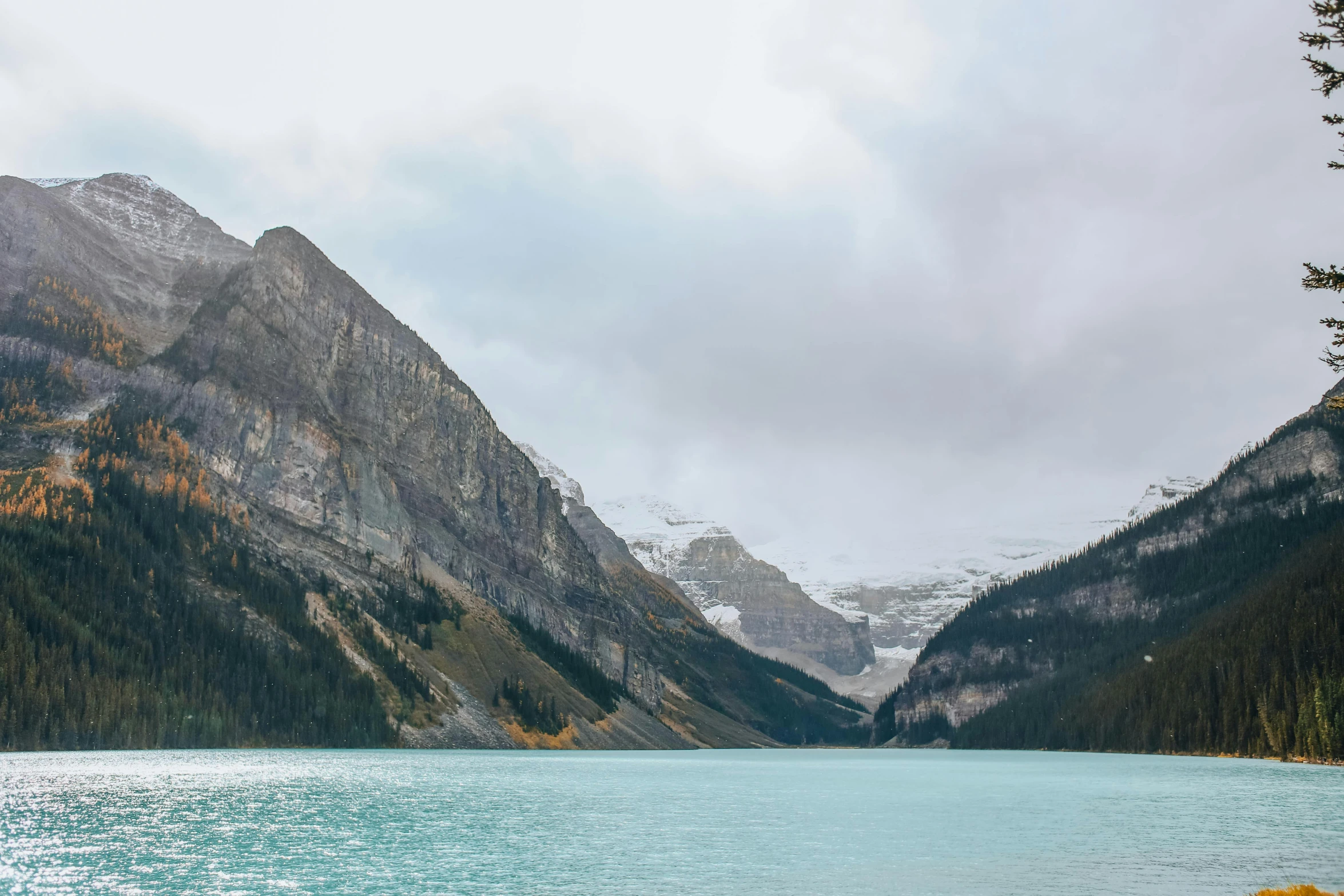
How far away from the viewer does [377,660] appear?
632 feet

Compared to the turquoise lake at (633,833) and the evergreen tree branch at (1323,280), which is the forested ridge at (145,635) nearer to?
the turquoise lake at (633,833)

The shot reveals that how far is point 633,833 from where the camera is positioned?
213 ft

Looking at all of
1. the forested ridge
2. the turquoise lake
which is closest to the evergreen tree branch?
the turquoise lake

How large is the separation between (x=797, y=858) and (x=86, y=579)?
14476 cm

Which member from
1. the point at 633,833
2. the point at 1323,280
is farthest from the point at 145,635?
the point at 1323,280

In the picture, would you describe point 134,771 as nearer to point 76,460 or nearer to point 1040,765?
point 76,460

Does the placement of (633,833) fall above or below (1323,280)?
below

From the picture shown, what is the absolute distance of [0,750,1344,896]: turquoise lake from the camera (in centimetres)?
4612

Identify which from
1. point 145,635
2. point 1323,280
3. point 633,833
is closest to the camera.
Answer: point 1323,280

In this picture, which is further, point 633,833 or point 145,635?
point 145,635

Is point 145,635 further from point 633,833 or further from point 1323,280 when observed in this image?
point 1323,280

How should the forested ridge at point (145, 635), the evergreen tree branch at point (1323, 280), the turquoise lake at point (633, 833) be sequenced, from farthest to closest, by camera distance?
the forested ridge at point (145, 635)
the turquoise lake at point (633, 833)
the evergreen tree branch at point (1323, 280)

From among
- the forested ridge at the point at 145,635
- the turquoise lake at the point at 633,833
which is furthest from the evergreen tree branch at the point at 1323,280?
the forested ridge at the point at 145,635

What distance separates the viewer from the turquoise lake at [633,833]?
46.1 m
